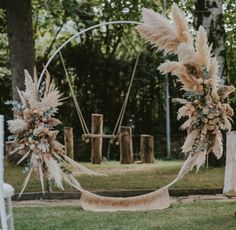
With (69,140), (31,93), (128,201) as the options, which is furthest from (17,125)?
(69,140)

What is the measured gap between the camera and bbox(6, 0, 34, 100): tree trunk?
920 cm

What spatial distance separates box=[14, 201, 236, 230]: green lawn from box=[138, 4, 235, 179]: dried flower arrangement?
50 cm

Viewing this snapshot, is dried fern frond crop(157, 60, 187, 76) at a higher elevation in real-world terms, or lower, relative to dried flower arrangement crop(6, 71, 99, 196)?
higher

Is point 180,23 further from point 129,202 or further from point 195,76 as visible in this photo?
point 129,202

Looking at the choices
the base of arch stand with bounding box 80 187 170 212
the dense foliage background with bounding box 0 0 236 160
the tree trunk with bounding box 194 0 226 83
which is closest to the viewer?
the base of arch stand with bounding box 80 187 170 212

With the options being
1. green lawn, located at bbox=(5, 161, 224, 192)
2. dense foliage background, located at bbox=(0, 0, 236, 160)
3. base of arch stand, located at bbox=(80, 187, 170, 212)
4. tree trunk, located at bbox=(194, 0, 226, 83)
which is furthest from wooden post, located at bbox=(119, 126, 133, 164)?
base of arch stand, located at bbox=(80, 187, 170, 212)

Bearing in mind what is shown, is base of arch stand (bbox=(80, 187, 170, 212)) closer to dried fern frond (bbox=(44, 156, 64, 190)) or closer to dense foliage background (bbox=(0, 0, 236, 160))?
dried fern frond (bbox=(44, 156, 64, 190))

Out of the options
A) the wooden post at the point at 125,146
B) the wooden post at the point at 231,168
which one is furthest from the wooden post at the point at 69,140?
the wooden post at the point at 231,168

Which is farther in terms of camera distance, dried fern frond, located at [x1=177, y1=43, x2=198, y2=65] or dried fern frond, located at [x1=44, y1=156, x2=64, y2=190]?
dried fern frond, located at [x1=44, y1=156, x2=64, y2=190]

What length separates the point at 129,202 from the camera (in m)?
5.34

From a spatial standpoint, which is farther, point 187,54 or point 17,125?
point 17,125

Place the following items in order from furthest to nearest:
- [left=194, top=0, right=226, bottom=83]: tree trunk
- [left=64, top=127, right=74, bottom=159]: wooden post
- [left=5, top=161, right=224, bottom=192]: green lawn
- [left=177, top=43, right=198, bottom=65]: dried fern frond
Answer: [left=64, top=127, right=74, bottom=159]: wooden post
[left=194, top=0, right=226, bottom=83]: tree trunk
[left=5, top=161, right=224, bottom=192]: green lawn
[left=177, top=43, right=198, bottom=65]: dried fern frond

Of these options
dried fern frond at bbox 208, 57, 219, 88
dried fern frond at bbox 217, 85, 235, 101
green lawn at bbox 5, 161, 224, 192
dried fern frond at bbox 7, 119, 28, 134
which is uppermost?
dried fern frond at bbox 208, 57, 219, 88

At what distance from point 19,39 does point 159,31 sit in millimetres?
4747
